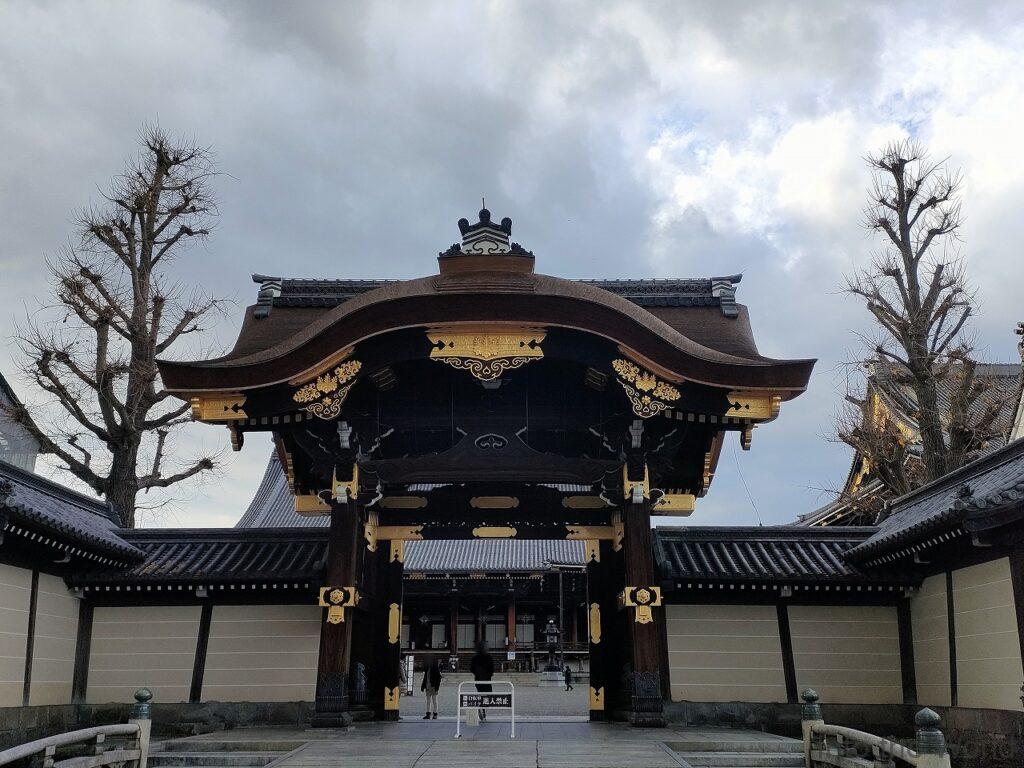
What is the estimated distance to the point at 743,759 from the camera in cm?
945

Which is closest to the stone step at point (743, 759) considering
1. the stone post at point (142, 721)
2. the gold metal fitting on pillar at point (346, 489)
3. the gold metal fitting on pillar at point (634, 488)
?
the gold metal fitting on pillar at point (634, 488)

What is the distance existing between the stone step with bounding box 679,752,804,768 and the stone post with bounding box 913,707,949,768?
2.81 meters

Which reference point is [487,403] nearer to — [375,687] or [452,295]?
[452,295]

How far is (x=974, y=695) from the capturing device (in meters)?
11.4

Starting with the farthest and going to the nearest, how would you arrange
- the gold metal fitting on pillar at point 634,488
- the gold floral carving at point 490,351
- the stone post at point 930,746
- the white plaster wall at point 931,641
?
the white plaster wall at point 931,641 → the gold metal fitting on pillar at point 634,488 → the gold floral carving at point 490,351 → the stone post at point 930,746

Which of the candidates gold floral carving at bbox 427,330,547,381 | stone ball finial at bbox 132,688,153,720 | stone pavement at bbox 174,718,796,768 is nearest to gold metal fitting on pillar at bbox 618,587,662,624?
stone pavement at bbox 174,718,796,768

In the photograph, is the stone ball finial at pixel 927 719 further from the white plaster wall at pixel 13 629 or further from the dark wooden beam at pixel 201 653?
the white plaster wall at pixel 13 629

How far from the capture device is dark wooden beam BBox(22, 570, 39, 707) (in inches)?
487

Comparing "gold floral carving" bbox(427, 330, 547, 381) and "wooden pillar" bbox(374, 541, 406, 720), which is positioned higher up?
"gold floral carving" bbox(427, 330, 547, 381)

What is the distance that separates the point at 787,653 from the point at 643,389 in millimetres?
5535

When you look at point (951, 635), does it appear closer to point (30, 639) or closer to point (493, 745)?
point (493, 745)

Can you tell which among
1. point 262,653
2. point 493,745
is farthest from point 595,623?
point 262,653

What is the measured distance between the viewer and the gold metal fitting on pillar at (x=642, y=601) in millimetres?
11109

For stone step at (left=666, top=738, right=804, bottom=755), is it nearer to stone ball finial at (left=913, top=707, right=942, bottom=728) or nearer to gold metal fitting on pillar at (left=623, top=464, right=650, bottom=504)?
gold metal fitting on pillar at (left=623, top=464, right=650, bottom=504)
